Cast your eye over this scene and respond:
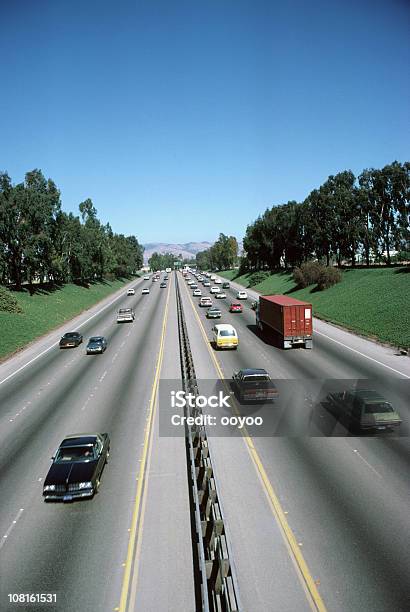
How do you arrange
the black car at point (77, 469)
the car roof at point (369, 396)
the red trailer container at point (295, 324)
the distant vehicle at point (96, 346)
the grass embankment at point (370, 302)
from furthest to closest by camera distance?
1. the grass embankment at point (370, 302)
2. the distant vehicle at point (96, 346)
3. the red trailer container at point (295, 324)
4. the car roof at point (369, 396)
5. the black car at point (77, 469)

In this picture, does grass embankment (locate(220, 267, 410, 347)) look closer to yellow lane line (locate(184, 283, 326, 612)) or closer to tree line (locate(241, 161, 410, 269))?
tree line (locate(241, 161, 410, 269))

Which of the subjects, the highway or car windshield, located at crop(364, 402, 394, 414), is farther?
car windshield, located at crop(364, 402, 394, 414)

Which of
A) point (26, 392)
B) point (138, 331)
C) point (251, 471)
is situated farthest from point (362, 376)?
point (138, 331)

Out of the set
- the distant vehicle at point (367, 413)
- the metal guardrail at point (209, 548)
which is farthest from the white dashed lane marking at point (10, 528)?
the distant vehicle at point (367, 413)

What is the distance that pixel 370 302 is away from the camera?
45.9 meters

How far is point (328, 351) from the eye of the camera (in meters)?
32.6

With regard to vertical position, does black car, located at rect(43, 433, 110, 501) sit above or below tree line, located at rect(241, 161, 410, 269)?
below

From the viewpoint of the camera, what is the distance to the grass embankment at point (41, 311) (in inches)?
1660

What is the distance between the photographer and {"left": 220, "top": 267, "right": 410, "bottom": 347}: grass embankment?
3659cm

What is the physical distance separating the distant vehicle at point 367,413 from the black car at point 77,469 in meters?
10.1

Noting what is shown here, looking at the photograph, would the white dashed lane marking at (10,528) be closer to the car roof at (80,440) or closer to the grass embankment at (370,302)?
the car roof at (80,440)

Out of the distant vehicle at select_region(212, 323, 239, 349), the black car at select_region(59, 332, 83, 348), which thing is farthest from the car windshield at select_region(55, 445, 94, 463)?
the black car at select_region(59, 332, 83, 348)

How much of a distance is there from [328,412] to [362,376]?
23.2 feet

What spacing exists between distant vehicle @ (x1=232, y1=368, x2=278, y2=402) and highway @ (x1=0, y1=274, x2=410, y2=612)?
748 millimetres
